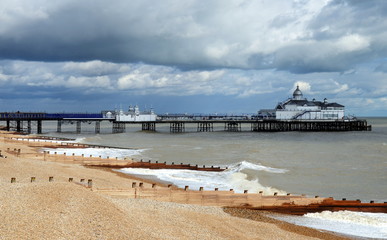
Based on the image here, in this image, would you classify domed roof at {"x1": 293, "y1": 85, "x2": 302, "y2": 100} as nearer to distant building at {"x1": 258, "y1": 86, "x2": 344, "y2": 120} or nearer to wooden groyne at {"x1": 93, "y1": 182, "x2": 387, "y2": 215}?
distant building at {"x1": 258, "y1": 86, "x2": 344, "y2": 120}

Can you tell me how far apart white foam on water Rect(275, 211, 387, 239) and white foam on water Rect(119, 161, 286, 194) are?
18.1 ft

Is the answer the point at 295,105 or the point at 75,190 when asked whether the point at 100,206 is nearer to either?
the point at 75,190

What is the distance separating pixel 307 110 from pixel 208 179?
77.7m

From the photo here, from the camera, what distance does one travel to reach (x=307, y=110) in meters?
96.2

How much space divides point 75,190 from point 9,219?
246 centimetres

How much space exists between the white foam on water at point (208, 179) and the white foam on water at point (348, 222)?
217 inches

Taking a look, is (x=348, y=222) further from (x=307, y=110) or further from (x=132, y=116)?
(x=307, y=110)

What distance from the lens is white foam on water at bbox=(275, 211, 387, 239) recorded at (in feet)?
42.9

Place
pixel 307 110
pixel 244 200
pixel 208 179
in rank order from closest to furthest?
1. pixel 244 200
2. pixel 208 179
3. pixel 307 110

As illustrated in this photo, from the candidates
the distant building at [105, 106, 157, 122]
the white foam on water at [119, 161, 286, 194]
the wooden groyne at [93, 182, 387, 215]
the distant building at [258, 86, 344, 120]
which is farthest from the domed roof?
the wooden groyne at [93, 182, 387, 215]

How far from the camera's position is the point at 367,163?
1380 inches

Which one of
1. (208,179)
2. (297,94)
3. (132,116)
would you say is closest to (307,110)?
(297,94)

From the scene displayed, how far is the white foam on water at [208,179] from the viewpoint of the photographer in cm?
2095

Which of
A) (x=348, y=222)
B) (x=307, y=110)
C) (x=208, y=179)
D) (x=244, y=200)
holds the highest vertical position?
(x=307, y=110)
